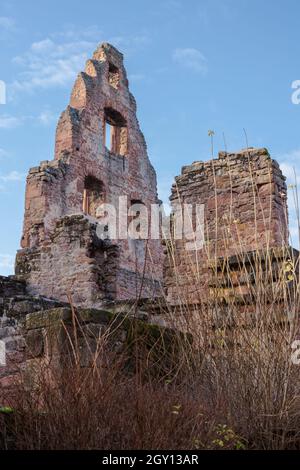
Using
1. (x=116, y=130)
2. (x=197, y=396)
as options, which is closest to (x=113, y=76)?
(x=116, y=130)

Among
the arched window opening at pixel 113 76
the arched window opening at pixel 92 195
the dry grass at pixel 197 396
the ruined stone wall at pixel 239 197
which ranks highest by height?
the arched window opening at pixel 113 76

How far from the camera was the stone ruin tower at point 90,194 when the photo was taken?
10.7 metres

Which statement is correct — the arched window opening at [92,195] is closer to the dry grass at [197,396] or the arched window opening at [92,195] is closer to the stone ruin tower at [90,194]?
the stone ruin tower at [90,194]

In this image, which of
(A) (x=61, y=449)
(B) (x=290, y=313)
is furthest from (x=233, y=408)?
(A) (x=61, y=449)

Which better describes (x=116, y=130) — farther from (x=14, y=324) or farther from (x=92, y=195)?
(x=14, y=324)

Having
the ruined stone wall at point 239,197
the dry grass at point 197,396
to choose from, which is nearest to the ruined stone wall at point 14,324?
the ruined stone wall at point 239,197

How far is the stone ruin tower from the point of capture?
10703mm

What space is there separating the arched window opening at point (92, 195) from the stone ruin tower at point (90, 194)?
3 cm

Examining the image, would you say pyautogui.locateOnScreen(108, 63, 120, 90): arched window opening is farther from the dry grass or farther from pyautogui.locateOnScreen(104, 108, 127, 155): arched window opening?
the dry grass

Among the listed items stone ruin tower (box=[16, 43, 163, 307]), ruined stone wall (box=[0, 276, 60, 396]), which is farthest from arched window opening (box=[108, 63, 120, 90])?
ruined stone wall (box=[0, 276, 60, 396])

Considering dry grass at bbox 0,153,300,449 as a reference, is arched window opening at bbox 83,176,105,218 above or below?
above

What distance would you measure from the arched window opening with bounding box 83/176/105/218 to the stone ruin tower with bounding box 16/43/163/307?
3cm

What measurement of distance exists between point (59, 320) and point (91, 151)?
11.6 m
